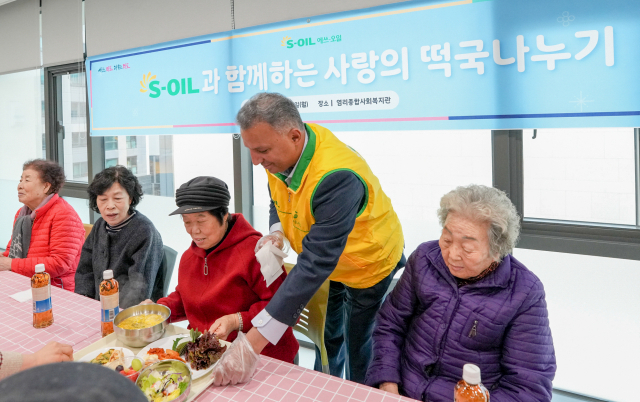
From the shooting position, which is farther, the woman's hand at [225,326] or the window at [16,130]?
the window at [16,130]

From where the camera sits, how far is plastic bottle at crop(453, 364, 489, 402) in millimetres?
892

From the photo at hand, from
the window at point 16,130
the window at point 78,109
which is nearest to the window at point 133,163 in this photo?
the window at point 78,109

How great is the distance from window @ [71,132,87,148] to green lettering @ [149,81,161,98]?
3.85 ft

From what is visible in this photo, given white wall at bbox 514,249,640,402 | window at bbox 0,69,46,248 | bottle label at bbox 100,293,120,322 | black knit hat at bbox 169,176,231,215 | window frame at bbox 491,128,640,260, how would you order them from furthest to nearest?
window at bbox 0,69,46,248 → white wall at bbox 514,249,640,402 → window frame at bbox 491,128,640,260 → black knit hat at bbox 169,176,231,215 → bottle label at bbox 100,293,120,322

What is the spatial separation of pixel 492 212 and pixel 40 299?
1.52 m

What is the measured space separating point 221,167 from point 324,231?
6.55ft

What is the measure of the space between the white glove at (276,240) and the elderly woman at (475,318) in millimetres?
507

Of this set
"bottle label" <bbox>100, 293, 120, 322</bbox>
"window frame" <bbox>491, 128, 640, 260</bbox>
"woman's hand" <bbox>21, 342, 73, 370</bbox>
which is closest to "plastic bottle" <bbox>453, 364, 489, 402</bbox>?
"woman's hand" <bbox>21, 342, 73, 370</bbox>

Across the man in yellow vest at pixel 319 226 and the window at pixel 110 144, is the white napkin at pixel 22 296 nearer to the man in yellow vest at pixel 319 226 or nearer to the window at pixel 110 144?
the man in yellow vest at pixel 319 226

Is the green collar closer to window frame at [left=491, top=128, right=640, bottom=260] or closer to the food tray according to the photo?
the food tray

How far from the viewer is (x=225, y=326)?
4.43 feet

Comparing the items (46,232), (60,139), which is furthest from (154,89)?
(60,139)

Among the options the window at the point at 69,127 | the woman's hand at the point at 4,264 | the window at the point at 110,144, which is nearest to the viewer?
the woman's hand at the point at 4,264

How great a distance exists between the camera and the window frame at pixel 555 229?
6.06 feet
